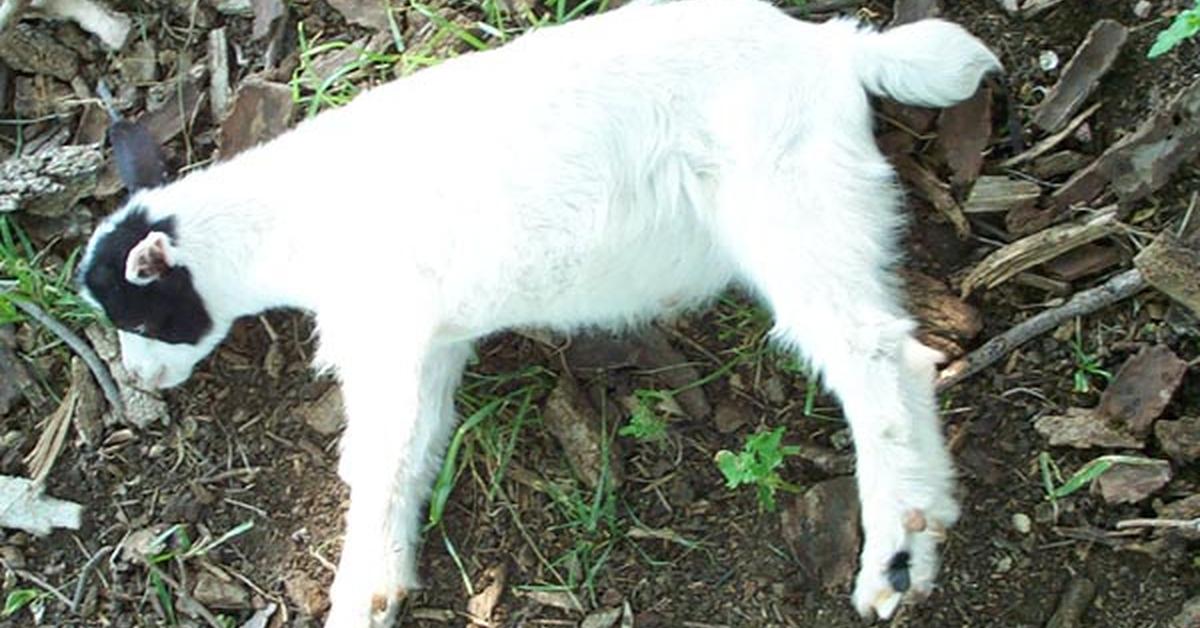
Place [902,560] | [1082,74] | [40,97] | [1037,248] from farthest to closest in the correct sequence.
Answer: [40,97], [1082,74], [1037,248], [902,560]

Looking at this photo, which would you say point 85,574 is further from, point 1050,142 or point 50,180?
point 1050,142

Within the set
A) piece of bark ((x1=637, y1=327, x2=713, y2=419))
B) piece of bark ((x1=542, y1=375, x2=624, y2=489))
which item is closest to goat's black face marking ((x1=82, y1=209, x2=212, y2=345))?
A: piece of bark ((x1=542, y1=375, x2=624, y2=489))

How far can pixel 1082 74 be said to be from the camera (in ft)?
11.6

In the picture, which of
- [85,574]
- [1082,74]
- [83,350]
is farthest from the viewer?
[83,350]

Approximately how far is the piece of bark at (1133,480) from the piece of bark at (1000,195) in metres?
0.67

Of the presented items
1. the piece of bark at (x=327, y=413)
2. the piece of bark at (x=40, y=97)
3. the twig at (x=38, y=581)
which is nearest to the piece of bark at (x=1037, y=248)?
the piece of bark at (x=327, y=413)

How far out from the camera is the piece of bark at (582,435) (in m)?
3.66

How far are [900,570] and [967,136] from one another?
110cm

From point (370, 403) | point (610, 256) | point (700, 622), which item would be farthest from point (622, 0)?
point (700, 622)

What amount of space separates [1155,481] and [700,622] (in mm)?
1081

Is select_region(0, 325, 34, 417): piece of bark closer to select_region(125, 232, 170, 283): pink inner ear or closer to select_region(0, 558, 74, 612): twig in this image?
select_region(0, 558, 74, 612): twig

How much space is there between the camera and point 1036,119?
11.8ft

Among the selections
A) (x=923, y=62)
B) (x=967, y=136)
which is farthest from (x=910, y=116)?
(x=923, y=62)

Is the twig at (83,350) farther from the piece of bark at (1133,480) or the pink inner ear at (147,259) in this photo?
the piece of bark at (1133,480)
